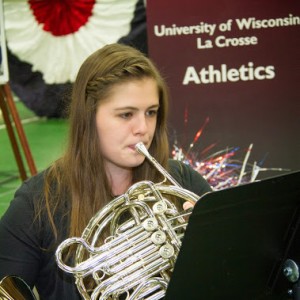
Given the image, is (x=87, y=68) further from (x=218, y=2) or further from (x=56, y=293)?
(x=218, y=2)

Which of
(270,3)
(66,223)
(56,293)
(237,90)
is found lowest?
(56,293)

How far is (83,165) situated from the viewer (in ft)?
5.19

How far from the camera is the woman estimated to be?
1.49 m

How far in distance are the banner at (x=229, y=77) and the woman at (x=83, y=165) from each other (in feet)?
4.50

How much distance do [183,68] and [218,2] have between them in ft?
1.11

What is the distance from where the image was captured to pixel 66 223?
1562 millimetres

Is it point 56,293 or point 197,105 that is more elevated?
point 197,105

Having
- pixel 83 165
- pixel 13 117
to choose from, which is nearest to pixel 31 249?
pixel 83 165

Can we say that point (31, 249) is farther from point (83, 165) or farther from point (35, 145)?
A: point (35, 145)

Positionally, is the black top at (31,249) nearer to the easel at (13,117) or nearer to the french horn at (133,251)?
the french horn at (133,251)

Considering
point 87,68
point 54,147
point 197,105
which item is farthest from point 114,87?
point 54,147

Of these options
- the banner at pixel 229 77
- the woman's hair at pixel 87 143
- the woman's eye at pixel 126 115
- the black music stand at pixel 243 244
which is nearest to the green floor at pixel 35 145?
the banner at pixel 229 77

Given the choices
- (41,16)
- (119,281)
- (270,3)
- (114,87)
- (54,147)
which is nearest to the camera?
(119,281)

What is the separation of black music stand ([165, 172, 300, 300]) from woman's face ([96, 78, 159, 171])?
0.35 meters
